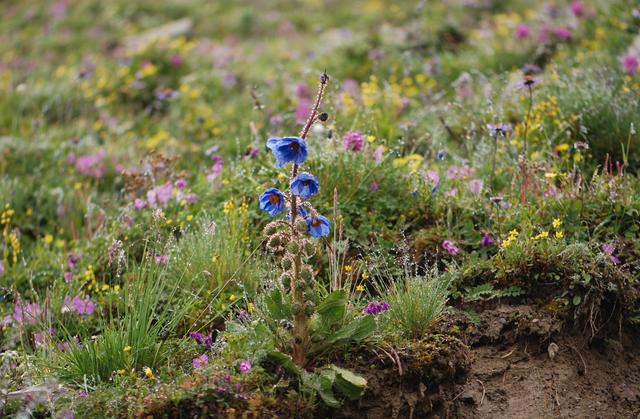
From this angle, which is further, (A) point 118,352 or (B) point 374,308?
(B) point 374,308

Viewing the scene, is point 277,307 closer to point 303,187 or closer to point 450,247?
point 303,187

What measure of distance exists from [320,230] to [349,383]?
2.04ft

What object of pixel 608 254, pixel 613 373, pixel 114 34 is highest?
pixel 114 34

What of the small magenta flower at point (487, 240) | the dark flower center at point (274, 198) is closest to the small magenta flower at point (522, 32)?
the small magenta flower at point (487, 240)

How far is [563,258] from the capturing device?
3.19 m

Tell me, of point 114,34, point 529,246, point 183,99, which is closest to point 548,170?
point 529,246

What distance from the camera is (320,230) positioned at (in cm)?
256

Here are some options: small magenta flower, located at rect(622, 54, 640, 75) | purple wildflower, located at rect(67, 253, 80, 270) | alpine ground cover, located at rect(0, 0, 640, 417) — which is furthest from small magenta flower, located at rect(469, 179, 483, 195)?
purple wildflower, located at rect(67, 253, 80, 270)

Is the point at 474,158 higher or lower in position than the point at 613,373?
higher

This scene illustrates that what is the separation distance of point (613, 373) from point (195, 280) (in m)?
2.14

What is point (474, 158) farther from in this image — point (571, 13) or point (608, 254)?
point (571, 13)

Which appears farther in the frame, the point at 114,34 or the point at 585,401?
the point at 114,34

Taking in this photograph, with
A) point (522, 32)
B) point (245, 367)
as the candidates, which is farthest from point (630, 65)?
point (245, 367)

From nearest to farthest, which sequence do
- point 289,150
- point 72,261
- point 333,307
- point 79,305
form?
point 289,150 < point 333,307 < point 79,305 < point 72,261
